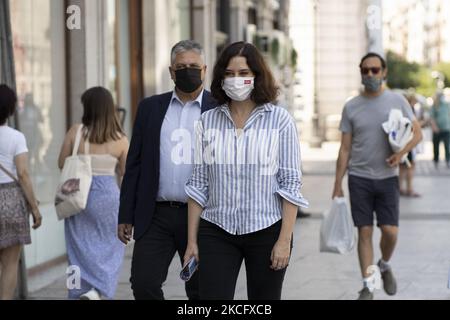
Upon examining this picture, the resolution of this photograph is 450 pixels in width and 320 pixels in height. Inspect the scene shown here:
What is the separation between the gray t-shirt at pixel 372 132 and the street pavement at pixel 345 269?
1.06 metres

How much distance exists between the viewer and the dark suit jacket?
6160mm

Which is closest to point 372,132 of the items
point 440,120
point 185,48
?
point 185,48

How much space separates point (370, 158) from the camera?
8.65 meters

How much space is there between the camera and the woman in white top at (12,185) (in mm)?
7500

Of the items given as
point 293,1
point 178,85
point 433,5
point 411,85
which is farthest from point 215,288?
point 433,5

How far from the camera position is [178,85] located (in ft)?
20.1

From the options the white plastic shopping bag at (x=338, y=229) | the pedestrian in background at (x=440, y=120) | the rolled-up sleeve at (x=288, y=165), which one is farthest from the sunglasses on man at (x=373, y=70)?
the pedestrian in background at (x=440, y=120)

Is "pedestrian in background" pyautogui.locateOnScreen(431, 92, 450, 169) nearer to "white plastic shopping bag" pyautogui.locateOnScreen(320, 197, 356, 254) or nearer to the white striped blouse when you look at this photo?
"white plastic shopping bag" pyautogui.locateOnScreen(320, 197, 356, 254)

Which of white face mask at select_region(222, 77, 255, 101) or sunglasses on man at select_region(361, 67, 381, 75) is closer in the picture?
white face mask at select_region(222, 77, 255, 101)

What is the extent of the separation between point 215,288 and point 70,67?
6558mm

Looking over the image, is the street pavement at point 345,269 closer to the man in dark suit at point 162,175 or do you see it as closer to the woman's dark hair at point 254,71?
the man in dark suit at point 162,175

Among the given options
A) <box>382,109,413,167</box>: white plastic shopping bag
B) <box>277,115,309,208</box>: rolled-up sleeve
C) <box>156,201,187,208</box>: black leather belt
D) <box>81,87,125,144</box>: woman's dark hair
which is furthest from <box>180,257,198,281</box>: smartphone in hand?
<box>382,109,413,167</box>: white plastic shopping bag

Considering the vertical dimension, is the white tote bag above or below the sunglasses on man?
below

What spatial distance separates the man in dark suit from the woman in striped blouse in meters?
0.84
